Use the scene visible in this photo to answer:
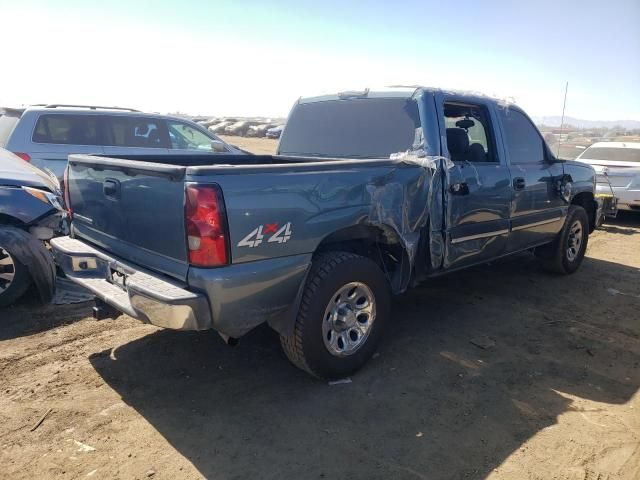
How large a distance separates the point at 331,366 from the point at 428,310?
184 cm

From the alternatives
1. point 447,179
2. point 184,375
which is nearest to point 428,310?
point 447,179

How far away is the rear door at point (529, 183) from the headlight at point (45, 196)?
4336 mm

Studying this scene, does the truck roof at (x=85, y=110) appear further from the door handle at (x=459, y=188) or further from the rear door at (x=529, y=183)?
the door handle at (x=459, y=188)

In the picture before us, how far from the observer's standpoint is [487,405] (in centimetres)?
335

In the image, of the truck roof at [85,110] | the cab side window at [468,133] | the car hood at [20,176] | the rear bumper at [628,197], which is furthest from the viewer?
the rear bumper at [628,197]

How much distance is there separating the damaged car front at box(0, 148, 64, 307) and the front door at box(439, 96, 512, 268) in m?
3.56

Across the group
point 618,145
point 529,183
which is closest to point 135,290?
point 529,183

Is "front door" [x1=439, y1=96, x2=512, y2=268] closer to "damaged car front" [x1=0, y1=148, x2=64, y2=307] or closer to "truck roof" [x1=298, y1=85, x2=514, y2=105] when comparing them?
"truck roof" [x1=298, y1=85, x2=514, y2=105]

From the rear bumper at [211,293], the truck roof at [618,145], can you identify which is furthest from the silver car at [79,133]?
the truck roof at [618,145]

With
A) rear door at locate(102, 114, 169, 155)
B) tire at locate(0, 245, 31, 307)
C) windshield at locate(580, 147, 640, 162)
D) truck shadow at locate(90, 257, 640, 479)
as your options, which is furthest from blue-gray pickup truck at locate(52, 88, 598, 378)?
windshield at locate(580, 147, 640, 162)

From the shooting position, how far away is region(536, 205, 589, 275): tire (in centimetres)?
612

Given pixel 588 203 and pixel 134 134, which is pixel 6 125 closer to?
pixel 134 134

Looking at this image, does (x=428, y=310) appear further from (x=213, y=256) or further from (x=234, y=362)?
(x=213, y=256)

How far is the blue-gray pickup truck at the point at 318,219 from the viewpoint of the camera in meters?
2.84
